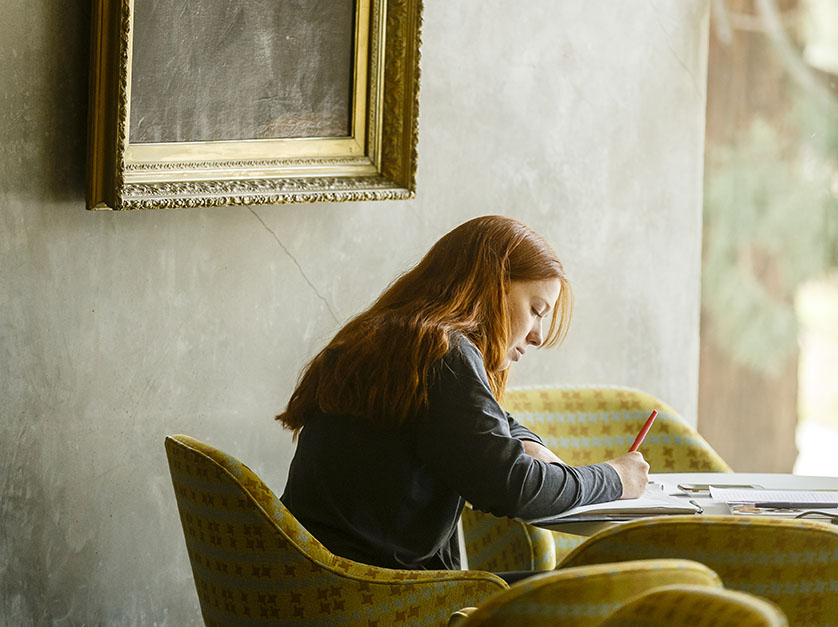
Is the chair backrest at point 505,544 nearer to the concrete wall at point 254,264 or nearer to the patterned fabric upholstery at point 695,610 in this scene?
the concrete wall at point 254,264

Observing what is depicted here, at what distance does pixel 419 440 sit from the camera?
2.05 metres

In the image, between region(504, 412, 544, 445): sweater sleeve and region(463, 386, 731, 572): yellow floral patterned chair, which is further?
region(463, 386, 731, 572): yellow floral patterned chair

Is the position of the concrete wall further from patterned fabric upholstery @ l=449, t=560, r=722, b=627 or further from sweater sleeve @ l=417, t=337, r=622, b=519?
patterned fabric upholstery @ l=449, t=560, r=722, b=627

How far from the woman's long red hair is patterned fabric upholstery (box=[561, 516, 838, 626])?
459 mm

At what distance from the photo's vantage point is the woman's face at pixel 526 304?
7.36 feet

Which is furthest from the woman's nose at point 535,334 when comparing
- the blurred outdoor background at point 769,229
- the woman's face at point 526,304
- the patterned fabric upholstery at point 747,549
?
the blurred outdoor background at point 769,229

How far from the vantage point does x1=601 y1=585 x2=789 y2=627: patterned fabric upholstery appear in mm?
1270

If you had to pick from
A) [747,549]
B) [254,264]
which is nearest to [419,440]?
[747,549]

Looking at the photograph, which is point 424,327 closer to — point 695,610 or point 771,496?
point 771,496

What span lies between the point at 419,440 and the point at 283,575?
326mm

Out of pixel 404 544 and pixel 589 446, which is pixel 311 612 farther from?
pixel 589 446

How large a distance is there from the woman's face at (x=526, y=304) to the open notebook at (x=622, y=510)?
0.30 metres

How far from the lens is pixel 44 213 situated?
8.08ft

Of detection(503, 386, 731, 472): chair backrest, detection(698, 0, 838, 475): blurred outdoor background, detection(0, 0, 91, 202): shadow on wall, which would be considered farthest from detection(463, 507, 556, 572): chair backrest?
detection(698, 0, 838, 475): blurred outdoor background
